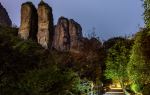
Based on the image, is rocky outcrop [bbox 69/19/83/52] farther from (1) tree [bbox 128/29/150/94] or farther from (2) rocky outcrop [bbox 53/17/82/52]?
(1) tree [bbox 128/29/150/94]

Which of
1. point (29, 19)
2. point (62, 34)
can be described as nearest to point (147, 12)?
point (29, 19)

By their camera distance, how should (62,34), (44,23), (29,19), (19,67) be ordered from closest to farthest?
(19,67) → (29,19) → (44,23) → (62,34)

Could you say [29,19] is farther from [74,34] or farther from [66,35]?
[74,34]

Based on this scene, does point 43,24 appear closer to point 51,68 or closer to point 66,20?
point 66,20

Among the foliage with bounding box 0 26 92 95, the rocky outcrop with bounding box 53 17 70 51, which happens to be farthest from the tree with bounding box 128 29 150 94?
the rocky outcrop with bounding box 53 17 70 51

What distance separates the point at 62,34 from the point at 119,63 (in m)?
16.0

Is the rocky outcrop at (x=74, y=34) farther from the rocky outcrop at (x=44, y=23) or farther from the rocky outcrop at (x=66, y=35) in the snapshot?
the rocky outcrop at (x=44, y=23)

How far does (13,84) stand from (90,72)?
170 feet

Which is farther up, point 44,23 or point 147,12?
point 44,23

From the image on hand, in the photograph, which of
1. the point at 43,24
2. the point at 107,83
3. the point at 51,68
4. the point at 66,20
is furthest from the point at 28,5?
the point at 51,68

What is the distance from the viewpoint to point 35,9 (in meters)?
61.6

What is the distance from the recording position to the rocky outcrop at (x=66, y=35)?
274 feet

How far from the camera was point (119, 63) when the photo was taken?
7425cm

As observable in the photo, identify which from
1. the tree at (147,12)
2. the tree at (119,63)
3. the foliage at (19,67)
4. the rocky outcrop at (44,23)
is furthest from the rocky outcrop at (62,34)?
the foliage at (19,67)
